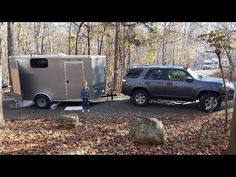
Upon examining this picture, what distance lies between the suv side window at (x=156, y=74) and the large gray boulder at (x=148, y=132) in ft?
18.8

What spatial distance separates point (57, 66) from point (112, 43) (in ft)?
52.1

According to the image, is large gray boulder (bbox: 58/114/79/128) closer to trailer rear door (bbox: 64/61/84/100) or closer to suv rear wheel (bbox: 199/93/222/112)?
trailer rear door (bbox: 64/61/84/100)

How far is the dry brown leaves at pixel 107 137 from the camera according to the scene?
740 cm

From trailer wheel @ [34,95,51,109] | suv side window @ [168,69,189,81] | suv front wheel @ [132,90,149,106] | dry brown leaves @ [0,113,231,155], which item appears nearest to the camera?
dry brown leaves @ [0,113,231,155]

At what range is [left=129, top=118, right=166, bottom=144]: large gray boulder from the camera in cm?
771

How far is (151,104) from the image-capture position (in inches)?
563

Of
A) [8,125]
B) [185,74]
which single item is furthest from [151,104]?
[8,125]

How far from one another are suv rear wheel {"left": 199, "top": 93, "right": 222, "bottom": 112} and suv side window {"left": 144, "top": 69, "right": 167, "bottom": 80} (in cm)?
197

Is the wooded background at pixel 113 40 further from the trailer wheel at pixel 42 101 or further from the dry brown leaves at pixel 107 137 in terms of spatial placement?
the trailer wheel at pixel 42 101

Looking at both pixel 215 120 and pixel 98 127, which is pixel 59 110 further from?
pixel 215 120

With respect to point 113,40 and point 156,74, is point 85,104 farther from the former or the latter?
point 113,40

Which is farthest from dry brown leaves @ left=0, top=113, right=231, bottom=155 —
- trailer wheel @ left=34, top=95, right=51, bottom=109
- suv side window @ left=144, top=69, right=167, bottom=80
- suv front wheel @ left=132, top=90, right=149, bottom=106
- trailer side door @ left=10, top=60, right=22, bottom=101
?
trailer side door @ left=10, top=60, right=22, bottom=101

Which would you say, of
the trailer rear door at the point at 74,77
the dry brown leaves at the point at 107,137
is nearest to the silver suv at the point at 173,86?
the dry brown leaves at the point at 107,137

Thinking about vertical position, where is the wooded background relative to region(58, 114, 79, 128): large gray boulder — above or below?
above
